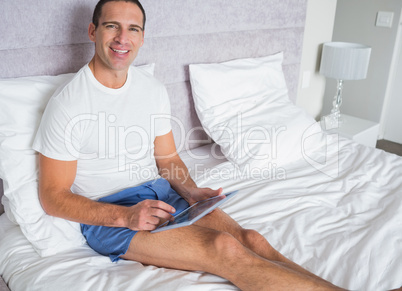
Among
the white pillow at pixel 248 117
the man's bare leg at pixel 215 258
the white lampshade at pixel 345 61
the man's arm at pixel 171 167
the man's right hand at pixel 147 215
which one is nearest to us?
the man's bare leg at pixel 215 258

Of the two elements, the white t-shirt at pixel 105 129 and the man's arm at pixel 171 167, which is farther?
the man's arm at pixel 171 167

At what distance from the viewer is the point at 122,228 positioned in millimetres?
1236

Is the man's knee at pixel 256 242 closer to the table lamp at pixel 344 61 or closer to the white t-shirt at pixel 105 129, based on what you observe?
the white t-shirt at pixel 105 129

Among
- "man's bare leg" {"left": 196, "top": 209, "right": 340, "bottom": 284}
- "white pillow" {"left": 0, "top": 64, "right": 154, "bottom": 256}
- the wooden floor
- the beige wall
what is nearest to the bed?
"white pillow" {"left": 0, "top": 64, "right": 154, "bottom": 256}

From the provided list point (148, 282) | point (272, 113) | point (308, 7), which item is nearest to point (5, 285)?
point (148, 282)

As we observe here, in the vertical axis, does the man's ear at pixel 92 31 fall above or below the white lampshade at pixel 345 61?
above

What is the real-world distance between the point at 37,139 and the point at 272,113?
3.87ft

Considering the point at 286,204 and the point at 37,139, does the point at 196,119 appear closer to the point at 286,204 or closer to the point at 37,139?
the point at 286,204

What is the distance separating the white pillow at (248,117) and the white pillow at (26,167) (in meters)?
0.76

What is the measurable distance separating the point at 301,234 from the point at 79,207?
0.75 meters

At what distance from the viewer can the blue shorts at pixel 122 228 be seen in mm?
1208

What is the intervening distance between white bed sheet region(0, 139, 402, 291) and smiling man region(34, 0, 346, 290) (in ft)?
0.22

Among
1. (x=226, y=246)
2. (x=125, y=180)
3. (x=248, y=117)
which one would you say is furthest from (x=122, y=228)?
(x=248, y=117)

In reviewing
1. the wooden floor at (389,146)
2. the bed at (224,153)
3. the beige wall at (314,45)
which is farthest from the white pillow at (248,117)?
the wooden floor at (389,146)
